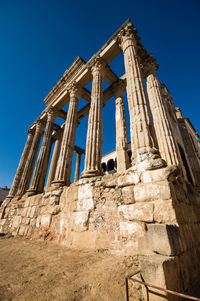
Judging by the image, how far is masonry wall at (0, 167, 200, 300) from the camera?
2172mm

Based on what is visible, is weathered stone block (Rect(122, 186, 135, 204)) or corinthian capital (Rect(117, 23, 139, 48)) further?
corinthian capital (Rect(117, 23, 139, 48))

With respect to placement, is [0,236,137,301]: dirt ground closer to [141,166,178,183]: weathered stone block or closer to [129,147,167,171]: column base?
[141,166,178,183]: weathered stone block

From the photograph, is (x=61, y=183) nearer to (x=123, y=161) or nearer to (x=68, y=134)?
(x=68, y=134)

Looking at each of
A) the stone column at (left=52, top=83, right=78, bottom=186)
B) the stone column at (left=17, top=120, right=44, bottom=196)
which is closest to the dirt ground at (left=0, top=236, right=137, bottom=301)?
the stone column at (left=52, top=83, right=78, bottom=186)

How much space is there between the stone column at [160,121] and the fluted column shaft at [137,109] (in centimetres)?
165

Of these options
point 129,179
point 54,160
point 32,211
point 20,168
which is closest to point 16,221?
point 32,211

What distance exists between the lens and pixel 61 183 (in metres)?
6.57

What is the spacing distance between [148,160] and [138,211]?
1.30 m

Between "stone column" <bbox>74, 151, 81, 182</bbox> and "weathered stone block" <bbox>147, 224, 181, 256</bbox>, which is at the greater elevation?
"stone column" <bbox>74, 151, 81, 182</bbox>

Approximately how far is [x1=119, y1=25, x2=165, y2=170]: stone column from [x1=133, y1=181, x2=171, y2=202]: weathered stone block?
49 centimetres

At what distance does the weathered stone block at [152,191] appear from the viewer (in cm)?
271

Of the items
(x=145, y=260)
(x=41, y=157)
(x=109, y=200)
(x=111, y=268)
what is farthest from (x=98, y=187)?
(x=41, y=157)

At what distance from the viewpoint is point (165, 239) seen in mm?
2232

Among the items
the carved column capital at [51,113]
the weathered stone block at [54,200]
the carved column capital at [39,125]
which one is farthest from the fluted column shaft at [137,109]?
the carved column capital at [39,125]
